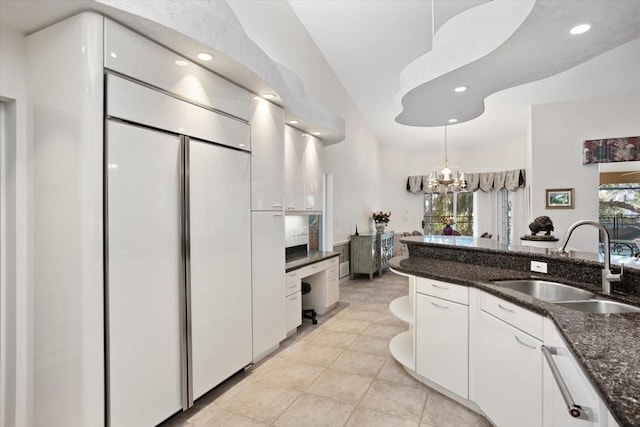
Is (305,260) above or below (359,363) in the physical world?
above

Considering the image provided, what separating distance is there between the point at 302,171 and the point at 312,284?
1555 mm

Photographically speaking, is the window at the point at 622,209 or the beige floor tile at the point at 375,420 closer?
the beige floor tile at the point at 375,420

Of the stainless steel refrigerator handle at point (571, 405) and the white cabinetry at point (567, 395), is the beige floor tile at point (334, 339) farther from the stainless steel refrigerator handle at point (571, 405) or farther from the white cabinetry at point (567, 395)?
the stainless steel refrigerator handle at point (571, 405)

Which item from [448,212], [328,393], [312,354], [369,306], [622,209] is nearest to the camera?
[328,393]

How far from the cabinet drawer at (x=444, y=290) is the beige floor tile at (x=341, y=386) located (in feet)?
2.97

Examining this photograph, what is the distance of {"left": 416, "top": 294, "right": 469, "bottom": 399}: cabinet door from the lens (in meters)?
2.32

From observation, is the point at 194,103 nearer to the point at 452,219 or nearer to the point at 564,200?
the point at 564,200

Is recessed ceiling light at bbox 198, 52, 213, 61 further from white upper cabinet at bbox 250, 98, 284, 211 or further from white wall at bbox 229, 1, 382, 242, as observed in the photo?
white wall at bbox 229, 1, 382, 242

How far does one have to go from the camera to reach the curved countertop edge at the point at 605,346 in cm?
86

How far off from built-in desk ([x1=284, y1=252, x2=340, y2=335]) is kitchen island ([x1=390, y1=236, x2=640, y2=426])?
1195 millimetres

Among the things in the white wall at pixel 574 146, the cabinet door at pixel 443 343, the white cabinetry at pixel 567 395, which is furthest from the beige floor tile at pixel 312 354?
the white wall at pixel 574 146

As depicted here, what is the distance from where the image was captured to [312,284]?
15.1ft

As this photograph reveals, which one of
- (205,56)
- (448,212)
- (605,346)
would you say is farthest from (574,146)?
(205,56)

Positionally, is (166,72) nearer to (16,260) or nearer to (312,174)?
(16,260)
